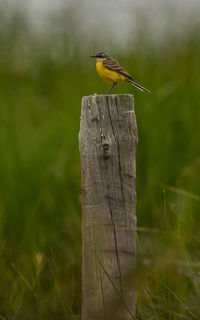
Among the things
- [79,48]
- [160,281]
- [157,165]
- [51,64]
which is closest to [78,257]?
[157,165]

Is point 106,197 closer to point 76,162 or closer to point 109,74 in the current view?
point 109,74

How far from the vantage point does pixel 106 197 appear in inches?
139

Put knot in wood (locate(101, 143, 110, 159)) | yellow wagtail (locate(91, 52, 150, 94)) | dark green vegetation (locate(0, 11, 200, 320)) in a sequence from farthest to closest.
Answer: dark green vegetation (locate(0, 11, 200, 320))
yellow wagtail (locate(91, 52, 150, 94))
knot in wood (locate(101, 143, 110, 159))

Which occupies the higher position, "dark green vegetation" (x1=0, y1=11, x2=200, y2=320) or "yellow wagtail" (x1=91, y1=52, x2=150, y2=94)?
"yellow wagtail" (x1=91, y1=52, x2=150, y2=94)

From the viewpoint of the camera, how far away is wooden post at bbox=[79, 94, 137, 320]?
3.49 meters

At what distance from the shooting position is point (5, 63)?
35.2ft

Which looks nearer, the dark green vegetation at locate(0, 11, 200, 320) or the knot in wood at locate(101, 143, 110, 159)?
the knot in wood at locate(101, 143, 110, 159)

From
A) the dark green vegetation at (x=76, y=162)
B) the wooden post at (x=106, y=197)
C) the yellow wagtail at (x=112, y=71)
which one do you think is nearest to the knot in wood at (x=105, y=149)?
the wooden post at (x=106, y=197)

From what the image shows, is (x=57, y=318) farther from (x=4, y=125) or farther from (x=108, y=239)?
(x=4, y=125)

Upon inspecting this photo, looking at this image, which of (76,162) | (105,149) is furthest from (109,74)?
(76,162)

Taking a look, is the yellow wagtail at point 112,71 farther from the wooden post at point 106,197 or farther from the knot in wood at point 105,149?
the knot in wood at point 105,149

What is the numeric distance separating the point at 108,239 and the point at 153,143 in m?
2.99

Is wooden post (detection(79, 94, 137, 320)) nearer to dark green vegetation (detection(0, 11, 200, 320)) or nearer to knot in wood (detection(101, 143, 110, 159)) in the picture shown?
knot in wood (detection(101, 143, 110, 159))

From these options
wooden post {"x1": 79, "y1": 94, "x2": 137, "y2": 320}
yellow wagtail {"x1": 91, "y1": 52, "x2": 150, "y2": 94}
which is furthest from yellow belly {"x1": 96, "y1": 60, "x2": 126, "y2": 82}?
wooden post {"x1": 79, "y1": 94, "x2": 137, "y2": 320}
